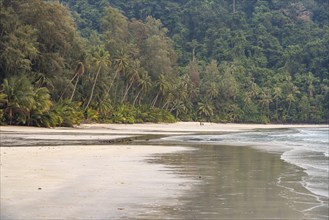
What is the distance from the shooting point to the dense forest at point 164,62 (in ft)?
162

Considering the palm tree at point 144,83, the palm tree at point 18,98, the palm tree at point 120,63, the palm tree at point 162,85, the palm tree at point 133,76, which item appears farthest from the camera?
the palm tree at point 162,85

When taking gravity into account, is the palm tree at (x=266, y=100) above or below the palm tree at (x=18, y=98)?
below

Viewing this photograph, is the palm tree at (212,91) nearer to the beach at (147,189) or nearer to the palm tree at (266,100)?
the palm tree at (266,100)

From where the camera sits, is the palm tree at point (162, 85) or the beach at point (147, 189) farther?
the palm tree at point (162, 85)

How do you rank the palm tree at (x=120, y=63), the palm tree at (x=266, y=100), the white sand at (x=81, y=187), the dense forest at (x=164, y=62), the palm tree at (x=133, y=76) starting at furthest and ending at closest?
the palm tree at (x=266, y=100), the palm tree at (x=133, y=76), the palm tree at (x=120, y=63), the dense forest at (x=164, y=62), the white sand at (x=81, y=187)

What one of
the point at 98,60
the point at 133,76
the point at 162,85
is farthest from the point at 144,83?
the point at 98,60

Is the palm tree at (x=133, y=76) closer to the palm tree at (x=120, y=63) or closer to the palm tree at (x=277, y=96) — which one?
the palm tree at (x=120, y=63)

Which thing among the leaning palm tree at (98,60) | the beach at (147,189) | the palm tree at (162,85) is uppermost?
the leaning palm tree at (98,60)

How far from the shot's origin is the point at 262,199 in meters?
11.7

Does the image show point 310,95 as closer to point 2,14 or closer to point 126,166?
point 2,14

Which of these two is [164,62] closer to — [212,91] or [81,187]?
[212,91]

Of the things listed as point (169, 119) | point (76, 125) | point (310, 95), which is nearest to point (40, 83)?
point (76, 125)

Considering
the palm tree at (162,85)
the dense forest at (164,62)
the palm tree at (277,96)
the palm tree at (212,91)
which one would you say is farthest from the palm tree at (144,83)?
the palm tree at (277,96)

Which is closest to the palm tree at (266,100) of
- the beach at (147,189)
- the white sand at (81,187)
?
the beach at (147,189)
